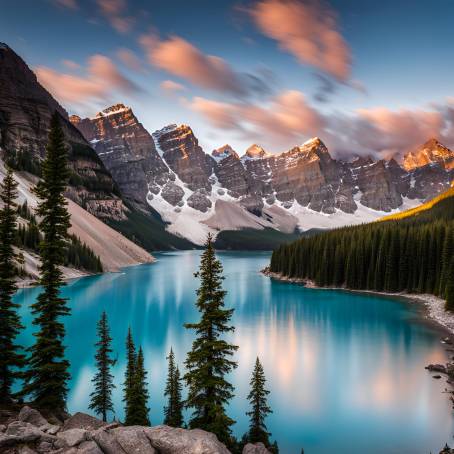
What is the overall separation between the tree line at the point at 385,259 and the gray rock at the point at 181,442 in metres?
60.8

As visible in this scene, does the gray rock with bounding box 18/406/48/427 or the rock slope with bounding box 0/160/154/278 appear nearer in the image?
the gray rock with bounding box 18/406/48/427

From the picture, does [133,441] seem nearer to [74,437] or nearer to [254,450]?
[74,437]

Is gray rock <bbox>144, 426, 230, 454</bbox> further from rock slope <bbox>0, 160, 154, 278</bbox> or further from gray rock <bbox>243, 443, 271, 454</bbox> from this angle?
rock slope <bbox>0, 160, 154, 278</bbox>

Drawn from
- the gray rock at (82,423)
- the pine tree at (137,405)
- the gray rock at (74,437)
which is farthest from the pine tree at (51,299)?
the gray rock at (74,437)

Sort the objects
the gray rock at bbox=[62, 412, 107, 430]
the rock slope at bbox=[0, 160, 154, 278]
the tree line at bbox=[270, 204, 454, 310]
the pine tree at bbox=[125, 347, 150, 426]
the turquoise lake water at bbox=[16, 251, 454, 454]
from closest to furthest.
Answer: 1. the gray rock at bbox=[62, 412, 107, 430]
2. the pine tree at bbox=[125, 347, 150, 426]
3. the turquoise lake water at bbox=[16, 251, 454, 454]
4. the tree line at bbox=[270, 204, 454, 310]
5. the rock slope at bbox=[0, 160, 154, 278]

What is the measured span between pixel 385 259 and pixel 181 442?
3314 inches

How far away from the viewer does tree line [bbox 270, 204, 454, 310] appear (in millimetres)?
80750

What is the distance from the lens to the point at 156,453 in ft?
40.0

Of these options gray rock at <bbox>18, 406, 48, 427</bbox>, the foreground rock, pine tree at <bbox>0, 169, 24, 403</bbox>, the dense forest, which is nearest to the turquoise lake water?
the dense forest

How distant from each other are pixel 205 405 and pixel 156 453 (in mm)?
6622


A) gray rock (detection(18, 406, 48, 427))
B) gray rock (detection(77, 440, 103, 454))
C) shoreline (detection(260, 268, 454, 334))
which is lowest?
shoreline (detection(260, 268, 454, 334))

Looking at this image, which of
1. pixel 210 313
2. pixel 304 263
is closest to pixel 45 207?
pixel 210 313

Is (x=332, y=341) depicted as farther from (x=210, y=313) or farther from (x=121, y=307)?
(x=121, y=307)

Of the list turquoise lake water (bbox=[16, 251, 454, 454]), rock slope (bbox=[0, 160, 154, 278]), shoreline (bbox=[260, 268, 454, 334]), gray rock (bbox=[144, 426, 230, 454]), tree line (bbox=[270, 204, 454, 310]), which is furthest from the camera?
rock slope (bbox=[0, 160, 154, 278])
